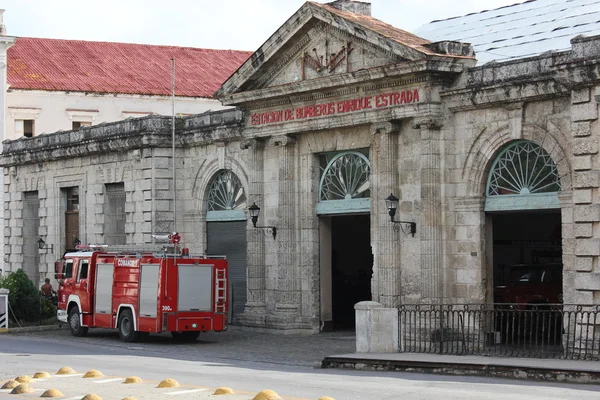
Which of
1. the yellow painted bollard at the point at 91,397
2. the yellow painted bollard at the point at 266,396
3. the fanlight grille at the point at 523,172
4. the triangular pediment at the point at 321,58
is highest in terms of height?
the triangular pediment at the point at 321,58

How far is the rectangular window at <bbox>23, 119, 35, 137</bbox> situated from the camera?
55219mm

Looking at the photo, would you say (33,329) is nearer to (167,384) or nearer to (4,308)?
(4,308)

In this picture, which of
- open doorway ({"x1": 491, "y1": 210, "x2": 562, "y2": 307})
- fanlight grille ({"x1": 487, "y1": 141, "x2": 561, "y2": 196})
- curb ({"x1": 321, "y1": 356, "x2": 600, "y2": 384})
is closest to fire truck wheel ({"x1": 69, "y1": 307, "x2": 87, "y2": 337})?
curb ({"x1": 321, "y1": 356, "x2": 600, "y2": 384})

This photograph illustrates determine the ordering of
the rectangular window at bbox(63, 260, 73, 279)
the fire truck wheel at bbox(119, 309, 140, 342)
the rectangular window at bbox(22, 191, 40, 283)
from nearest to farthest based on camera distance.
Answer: the fire truck wheel at bbox(119, 309, 140, 342)
the rectangular window at bbox(63, 260, 73, 279)
the rectangular window at bbox(22, 191, 40, 283)

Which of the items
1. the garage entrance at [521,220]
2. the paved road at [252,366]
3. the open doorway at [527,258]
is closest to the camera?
the paved road at [252,366]

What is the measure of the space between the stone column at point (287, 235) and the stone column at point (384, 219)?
10.5 feet

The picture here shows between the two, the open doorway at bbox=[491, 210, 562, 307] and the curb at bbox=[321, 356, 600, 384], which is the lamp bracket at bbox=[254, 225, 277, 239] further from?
the curb at bbox=[321, 356, 600, 384]

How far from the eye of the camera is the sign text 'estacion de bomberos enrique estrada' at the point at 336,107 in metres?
28.2

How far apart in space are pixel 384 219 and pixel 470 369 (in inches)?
330

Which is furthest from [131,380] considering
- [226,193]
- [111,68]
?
[111,68]

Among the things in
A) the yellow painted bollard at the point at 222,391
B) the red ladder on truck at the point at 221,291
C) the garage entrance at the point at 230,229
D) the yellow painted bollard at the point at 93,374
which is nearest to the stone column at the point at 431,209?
the red ladder on truck at the point at 221,291

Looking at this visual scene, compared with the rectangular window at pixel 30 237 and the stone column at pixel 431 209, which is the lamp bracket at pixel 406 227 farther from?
the rectangular window at pixel 30 237

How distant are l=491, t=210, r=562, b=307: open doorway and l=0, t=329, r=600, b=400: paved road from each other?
13.3ft

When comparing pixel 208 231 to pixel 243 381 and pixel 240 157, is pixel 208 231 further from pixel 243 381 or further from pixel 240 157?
pixel 243 381
